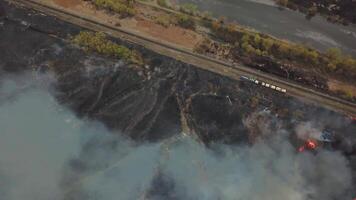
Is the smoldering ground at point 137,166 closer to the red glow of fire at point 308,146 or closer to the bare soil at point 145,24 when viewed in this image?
the red glow of fire at point 308,146

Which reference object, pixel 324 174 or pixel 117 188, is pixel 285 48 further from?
pixel 117 188

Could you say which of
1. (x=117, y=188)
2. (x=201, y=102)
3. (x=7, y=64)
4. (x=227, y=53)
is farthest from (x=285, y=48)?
(x=7, y=64)

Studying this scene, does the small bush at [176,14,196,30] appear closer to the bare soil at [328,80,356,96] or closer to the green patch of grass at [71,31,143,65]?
the green patch of grass at [71,31,143,65]

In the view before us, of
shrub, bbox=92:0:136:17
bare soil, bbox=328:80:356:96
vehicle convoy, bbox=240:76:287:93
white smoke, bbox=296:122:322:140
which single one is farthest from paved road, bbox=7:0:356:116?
white smoke, bbox=296:122:322:140

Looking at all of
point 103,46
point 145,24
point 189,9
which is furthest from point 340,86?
point 103,46

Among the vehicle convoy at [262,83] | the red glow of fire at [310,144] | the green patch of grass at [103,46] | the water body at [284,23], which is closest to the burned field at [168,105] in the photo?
the red glow of fire at [310,144]
